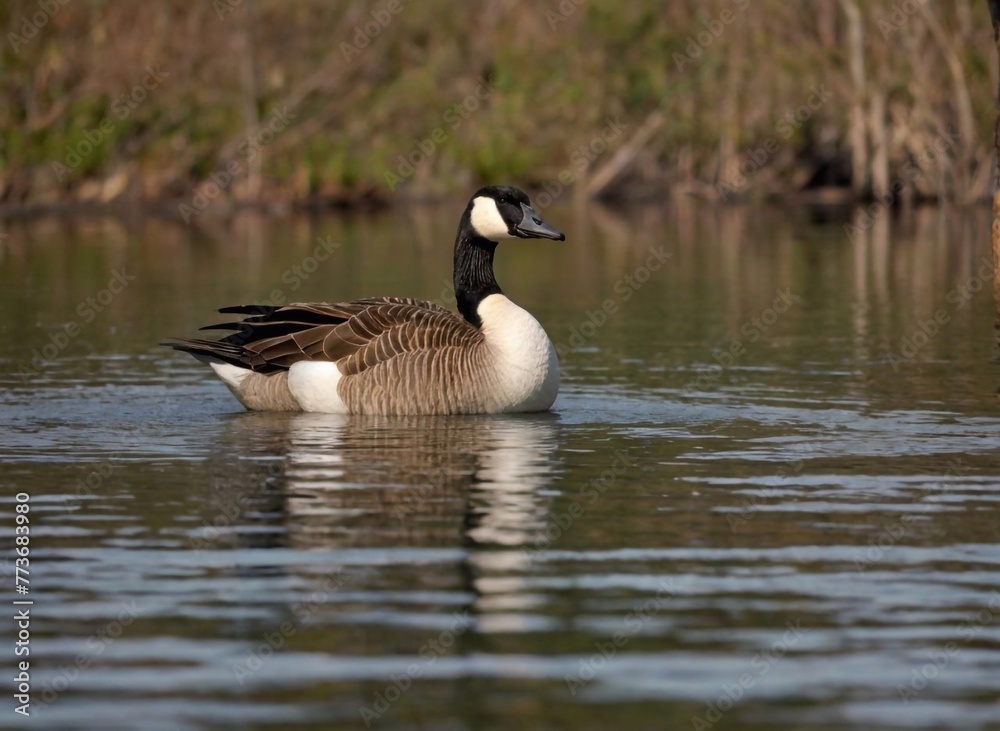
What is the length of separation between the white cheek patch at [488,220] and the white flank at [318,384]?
5.11 ft

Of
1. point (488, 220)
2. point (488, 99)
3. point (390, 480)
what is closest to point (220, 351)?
point (488, 220)

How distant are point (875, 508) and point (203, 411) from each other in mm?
5567

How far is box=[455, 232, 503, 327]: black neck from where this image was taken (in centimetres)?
1298

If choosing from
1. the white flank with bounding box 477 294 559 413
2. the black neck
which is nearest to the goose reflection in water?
the white flank with bounding box 477 294 559 413

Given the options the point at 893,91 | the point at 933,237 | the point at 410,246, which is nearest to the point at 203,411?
the point at 410,246

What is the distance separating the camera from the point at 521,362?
40.0 feet

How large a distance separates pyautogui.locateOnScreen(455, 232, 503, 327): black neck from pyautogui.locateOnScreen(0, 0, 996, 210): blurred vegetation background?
26.6 metres

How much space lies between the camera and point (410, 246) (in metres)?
30.5

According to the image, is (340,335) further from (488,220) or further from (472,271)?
(488,220)

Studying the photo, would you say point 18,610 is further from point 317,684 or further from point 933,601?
point 933,601

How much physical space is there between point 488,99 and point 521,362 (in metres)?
36.2

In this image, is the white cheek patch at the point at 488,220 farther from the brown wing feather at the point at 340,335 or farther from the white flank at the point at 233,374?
the white flank at the point at 233,374

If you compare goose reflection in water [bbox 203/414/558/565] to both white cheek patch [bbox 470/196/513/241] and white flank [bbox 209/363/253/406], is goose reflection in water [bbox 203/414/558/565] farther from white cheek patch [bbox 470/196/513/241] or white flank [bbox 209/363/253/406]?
white cheek patch [bbox 470/196/513/241]

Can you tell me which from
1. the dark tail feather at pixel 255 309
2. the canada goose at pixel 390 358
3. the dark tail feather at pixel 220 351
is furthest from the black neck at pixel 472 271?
the dark tail feather at pixel 220 351
